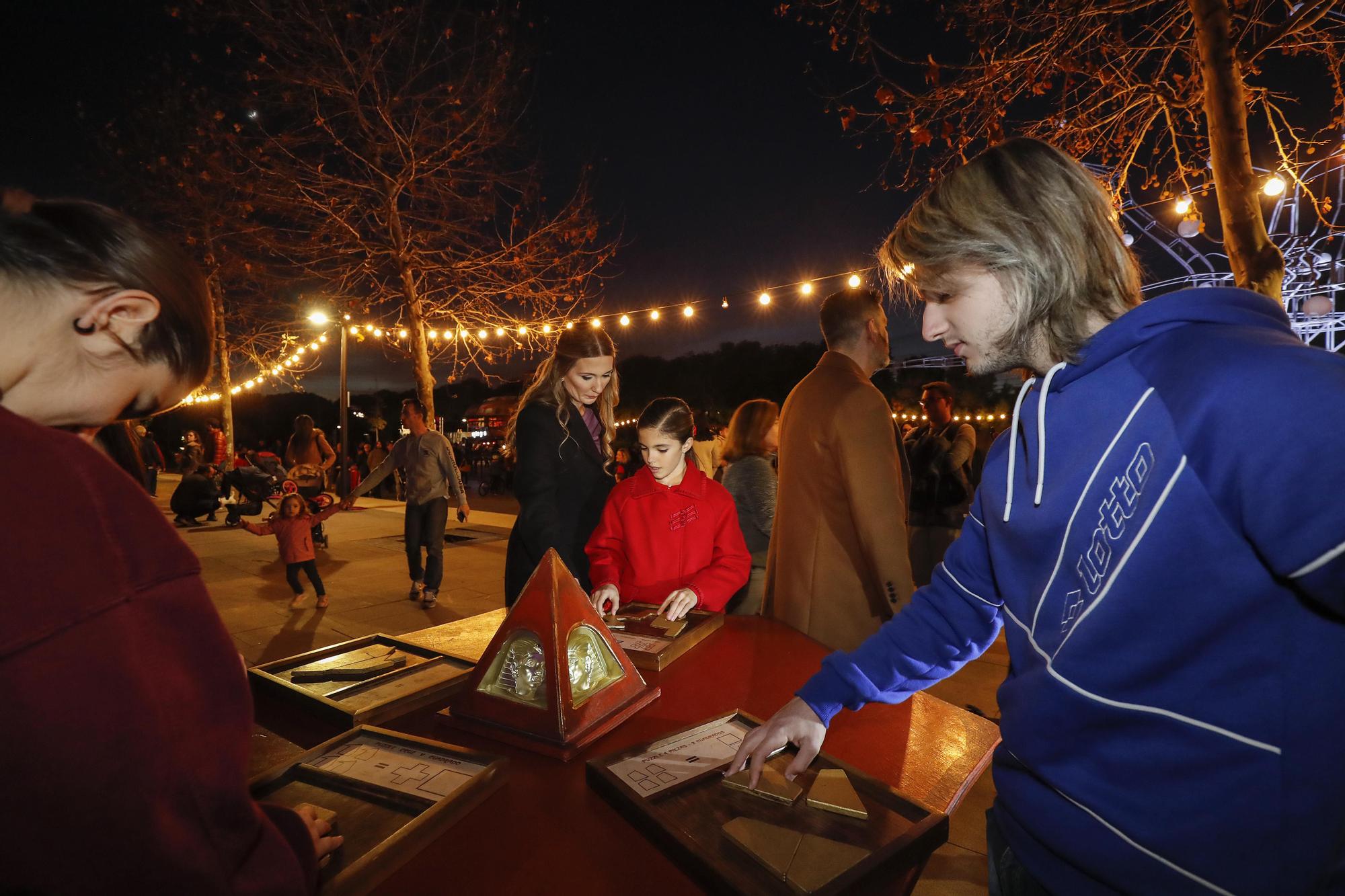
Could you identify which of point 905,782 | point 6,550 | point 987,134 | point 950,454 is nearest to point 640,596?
point 905,782

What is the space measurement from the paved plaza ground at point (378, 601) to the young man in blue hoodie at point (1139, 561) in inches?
80.6

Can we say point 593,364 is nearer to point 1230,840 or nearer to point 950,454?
point 1230,840

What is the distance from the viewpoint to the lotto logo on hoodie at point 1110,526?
0.88 metres

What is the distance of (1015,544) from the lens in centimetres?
112

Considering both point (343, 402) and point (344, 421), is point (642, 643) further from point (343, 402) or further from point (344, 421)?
point (344, 421)

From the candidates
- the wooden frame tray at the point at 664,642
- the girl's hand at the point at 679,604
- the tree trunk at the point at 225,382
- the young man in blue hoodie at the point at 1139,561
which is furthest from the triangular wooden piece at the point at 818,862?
the tree trunk at the point at 225,382

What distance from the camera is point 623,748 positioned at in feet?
4.22

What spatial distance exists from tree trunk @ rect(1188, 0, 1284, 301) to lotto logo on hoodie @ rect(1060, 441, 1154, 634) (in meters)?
3.80

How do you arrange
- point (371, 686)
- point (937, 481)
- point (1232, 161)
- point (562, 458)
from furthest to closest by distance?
1. point (937, 481)
2. point (1232, 161)
3. point (562, 458)
4. point (371, 686)

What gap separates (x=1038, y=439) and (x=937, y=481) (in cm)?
473

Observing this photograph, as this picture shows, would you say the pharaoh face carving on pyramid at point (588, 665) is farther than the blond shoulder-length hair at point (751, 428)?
No

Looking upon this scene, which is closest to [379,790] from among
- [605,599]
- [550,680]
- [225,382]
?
[550,680]

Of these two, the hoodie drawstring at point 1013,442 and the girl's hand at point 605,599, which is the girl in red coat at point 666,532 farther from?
the hoodie drawstring at point 1013,442

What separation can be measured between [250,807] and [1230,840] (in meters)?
1.17
